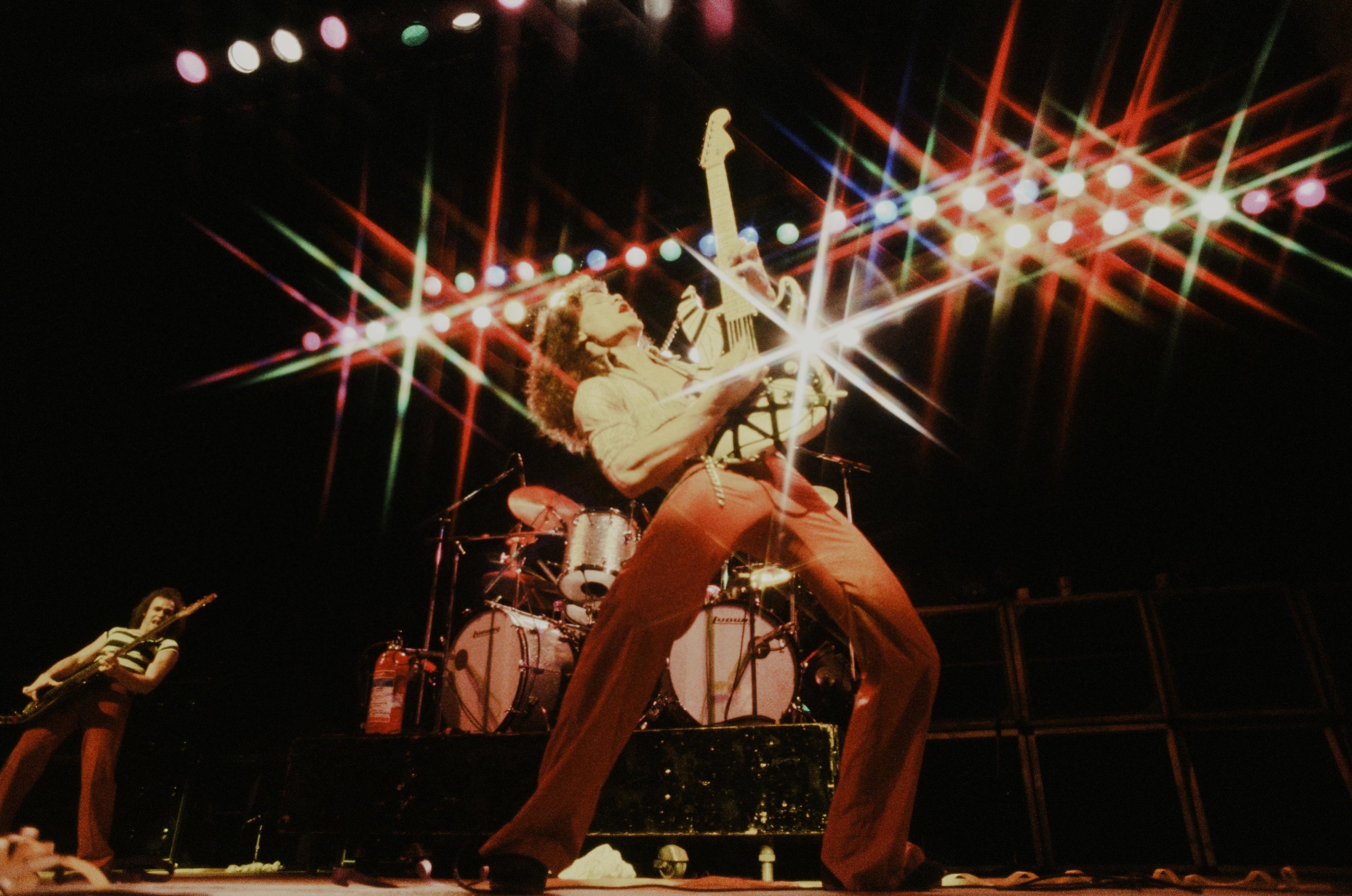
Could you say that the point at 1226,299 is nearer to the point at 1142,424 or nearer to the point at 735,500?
the point at 1142,424

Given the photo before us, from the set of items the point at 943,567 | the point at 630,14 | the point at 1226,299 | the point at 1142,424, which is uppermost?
the point at 630,14

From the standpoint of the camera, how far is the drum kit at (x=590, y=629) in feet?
15.1

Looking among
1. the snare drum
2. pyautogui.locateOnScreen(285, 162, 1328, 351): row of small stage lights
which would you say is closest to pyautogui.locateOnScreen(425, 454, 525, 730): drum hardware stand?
the snare drum

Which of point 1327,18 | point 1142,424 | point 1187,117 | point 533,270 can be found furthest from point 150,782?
point 1327,18

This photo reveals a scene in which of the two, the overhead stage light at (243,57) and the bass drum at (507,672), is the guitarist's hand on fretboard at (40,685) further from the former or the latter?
the overhead stage light at (243,57)

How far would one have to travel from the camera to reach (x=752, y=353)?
7.50 feet

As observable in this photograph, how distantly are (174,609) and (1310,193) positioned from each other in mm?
8705

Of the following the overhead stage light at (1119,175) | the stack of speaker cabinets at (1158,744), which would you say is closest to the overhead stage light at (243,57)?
the overhead stage light at (1119,175)

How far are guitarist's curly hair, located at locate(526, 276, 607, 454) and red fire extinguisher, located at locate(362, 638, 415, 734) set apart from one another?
3.08 meters

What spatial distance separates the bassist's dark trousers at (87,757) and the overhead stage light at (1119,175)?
763 centimetres

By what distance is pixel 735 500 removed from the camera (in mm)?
2166

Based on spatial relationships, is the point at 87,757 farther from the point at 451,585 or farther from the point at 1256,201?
the point at 1256,201

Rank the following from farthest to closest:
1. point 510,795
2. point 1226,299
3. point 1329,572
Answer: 1. point 1226,299
2. point 1329,572
3. point 510,795

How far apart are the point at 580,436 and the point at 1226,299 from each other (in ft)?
18.8
